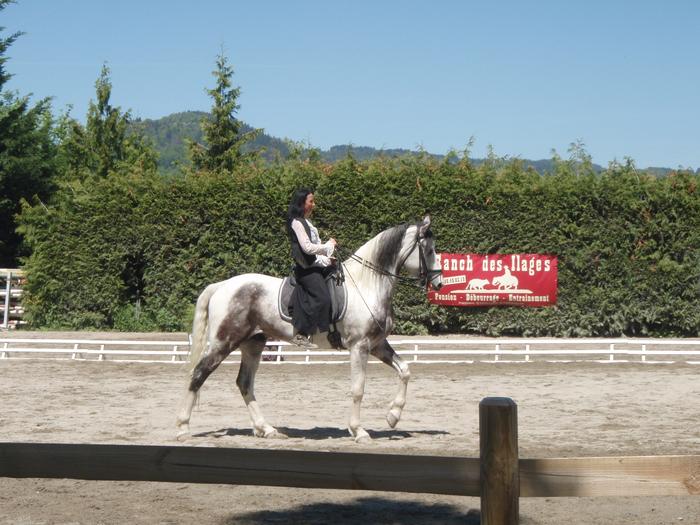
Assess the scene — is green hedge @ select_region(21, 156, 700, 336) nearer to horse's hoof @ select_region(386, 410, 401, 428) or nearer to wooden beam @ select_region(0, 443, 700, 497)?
horse's hoof @ select_region(386, 410, 401, 428)

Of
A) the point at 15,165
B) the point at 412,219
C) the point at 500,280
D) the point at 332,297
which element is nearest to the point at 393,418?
the point at 332,297

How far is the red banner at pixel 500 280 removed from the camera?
78.2 ft

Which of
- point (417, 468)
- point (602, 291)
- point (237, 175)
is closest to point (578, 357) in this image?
point (602, 291)

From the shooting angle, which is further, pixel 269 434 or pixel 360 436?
pixel 269 434

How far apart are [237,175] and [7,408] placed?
43.8ft

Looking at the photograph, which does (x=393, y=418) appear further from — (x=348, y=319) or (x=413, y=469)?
(x=413, y=469)

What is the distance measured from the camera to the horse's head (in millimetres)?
11023

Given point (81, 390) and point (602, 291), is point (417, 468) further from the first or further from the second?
point (602, 291)

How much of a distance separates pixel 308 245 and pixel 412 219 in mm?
14070

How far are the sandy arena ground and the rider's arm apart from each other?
2.11 m

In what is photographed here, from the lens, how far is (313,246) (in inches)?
410

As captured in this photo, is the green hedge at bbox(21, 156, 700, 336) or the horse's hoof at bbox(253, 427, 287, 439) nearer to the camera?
the horse's hoof at bbox(253, 427, 287, 439)

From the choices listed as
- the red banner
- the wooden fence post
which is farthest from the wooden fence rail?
the red banner

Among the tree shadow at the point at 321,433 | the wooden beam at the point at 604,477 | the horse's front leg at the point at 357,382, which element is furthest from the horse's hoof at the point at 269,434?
the wooden beam at the point at 604,477
